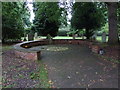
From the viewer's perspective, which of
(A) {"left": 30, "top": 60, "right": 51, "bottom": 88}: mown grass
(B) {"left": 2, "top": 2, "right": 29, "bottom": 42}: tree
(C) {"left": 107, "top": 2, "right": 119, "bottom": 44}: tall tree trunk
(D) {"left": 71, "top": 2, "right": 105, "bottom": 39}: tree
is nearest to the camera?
(A) {"left": 30, "top": 60, "right": 51, "bottom": 88}: mown grass

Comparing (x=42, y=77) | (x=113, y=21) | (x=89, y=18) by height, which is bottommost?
(x=42, y=77)

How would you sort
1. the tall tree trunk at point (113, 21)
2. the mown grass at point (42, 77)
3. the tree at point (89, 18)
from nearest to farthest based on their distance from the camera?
1. the mown grass at point (42, 77)
2. the tall tree trunk at point (113, 21)
3. the tree at point (89, 18)

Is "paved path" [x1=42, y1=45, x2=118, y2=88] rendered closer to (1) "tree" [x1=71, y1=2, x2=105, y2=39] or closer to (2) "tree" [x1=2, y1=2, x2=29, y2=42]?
(2) "tree" [x1=2, y1=2, x2=29, y2=42]

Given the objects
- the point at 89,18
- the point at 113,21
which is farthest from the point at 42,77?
the point at 89,18

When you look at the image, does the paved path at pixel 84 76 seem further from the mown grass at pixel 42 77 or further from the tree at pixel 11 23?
the tree at pixel 11 23

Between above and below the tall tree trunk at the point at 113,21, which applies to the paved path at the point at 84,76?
below

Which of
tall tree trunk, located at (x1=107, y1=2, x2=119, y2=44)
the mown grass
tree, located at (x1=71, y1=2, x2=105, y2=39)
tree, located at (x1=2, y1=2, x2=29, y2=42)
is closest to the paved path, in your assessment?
the mown grass

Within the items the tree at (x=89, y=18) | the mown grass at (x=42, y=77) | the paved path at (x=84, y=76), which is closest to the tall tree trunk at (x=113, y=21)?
the tree at (x=89, y=18)

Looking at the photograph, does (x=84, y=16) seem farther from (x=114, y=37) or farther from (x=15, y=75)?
(x=15, y=75)

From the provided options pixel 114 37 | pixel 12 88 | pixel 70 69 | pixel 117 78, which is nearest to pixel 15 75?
pixel 12 88

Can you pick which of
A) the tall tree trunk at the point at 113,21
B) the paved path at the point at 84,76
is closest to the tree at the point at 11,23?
the tall tree trunk at the point at 113,21

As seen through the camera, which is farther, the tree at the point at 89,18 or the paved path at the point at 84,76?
the tree at the point at 89,18

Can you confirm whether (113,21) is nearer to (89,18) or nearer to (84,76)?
(89,18)

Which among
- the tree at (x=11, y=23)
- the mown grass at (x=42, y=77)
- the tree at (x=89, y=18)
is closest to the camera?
the mown grass at (x=42, y=77)
